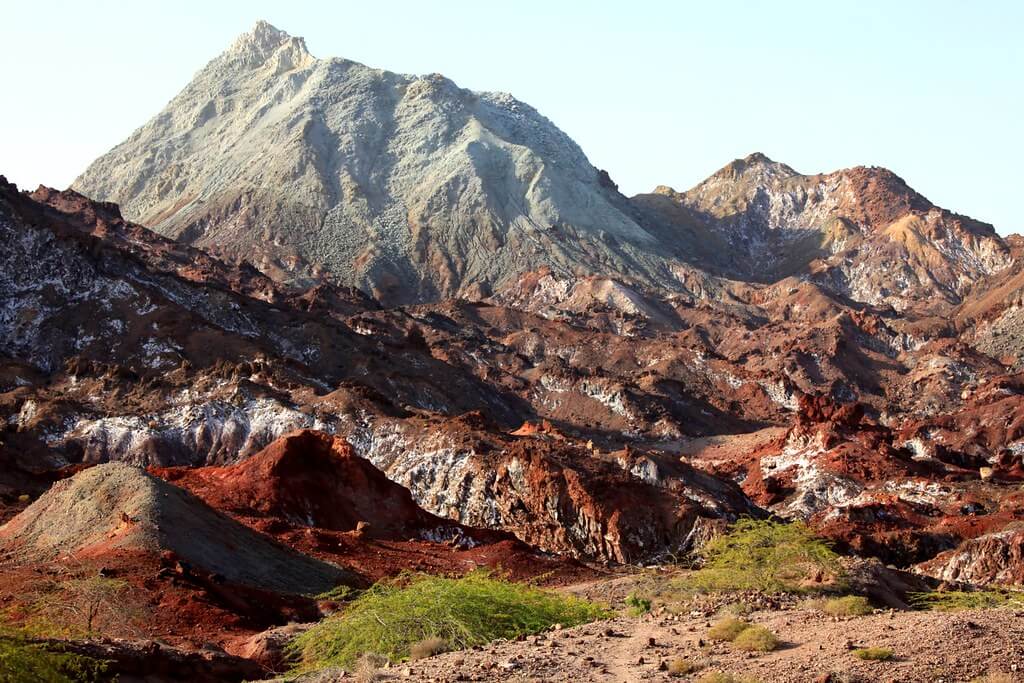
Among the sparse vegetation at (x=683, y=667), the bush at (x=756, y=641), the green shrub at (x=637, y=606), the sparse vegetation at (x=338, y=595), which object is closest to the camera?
the sparse vegetation at (x=683, y=667)

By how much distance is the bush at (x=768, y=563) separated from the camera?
3709 cm

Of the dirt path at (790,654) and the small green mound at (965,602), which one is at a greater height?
the dirt path at (790,654)

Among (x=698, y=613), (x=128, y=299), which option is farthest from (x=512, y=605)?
(x=128, y=299)

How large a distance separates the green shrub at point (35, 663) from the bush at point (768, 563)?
710 inches

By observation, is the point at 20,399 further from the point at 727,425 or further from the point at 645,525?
the point at 727,425

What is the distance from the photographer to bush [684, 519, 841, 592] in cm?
3709

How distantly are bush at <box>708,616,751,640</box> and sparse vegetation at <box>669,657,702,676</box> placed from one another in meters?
1.67

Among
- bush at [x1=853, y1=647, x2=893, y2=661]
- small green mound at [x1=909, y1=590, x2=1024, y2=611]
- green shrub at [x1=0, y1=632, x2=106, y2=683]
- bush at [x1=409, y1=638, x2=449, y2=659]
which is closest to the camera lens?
bush at [x1=853, y1=647, x2=893, y2=661]

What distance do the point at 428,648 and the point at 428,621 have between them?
1.90 metres

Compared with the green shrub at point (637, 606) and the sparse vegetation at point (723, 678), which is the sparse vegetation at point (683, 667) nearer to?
the sparse vegetation at point (723, 678)

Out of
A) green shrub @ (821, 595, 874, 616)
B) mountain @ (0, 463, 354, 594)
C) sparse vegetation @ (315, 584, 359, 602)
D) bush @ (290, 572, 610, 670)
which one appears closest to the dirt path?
green shrub @ (821, 595, 874, 616)

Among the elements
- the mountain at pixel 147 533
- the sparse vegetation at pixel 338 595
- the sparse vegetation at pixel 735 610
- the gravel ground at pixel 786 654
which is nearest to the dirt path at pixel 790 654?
the gravel ground at pixel 786 654

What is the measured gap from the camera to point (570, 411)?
4951 inches

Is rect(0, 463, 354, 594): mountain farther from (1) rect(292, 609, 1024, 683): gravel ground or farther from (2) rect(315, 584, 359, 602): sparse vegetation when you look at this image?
(1) rect(292, 609, 1024, 683): gravel ground
